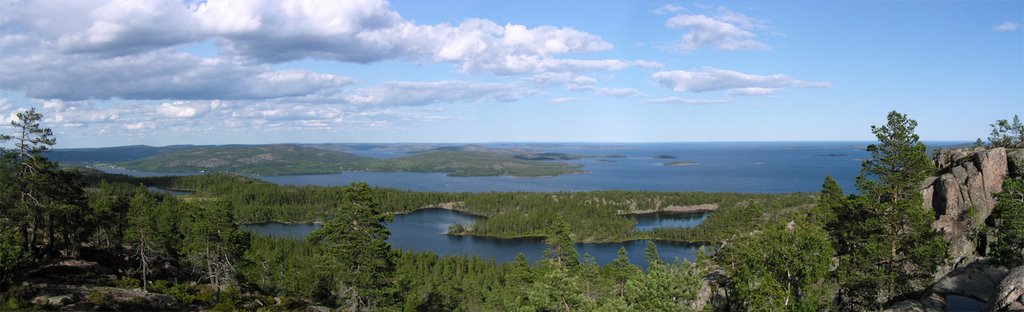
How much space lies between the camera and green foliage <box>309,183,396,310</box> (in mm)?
31625

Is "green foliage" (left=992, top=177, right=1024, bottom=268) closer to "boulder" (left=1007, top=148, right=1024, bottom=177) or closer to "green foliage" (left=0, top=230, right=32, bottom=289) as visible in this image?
"boulder" (left=1007, top=148, right=1024, bottom=177)

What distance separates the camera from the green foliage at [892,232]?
3012 cm

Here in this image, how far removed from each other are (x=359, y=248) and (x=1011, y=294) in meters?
30.8

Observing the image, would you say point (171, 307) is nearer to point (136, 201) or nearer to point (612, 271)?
point (136, 201)

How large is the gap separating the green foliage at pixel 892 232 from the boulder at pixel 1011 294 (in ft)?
22.7

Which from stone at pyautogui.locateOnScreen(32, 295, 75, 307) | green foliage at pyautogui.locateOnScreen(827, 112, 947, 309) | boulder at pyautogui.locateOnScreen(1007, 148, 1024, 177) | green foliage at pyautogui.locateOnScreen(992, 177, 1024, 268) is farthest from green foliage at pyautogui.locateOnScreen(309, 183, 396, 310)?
boulder at pyautogui.locateOnScreen(1007, 148, 1024, 177)

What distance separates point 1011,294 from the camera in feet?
69.6

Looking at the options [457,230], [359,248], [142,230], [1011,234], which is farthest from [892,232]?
[457,230]

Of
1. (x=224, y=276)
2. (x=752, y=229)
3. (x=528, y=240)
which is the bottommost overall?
(x=528, y=240)

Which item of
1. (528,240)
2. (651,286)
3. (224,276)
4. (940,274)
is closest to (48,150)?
(224,276)

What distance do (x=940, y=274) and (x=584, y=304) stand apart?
94.8 feet

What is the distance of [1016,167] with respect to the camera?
40.6m

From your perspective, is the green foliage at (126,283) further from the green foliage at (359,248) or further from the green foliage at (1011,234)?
the green foliage at (1011,234)

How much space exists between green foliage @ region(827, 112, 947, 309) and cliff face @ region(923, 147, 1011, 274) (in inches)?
388
